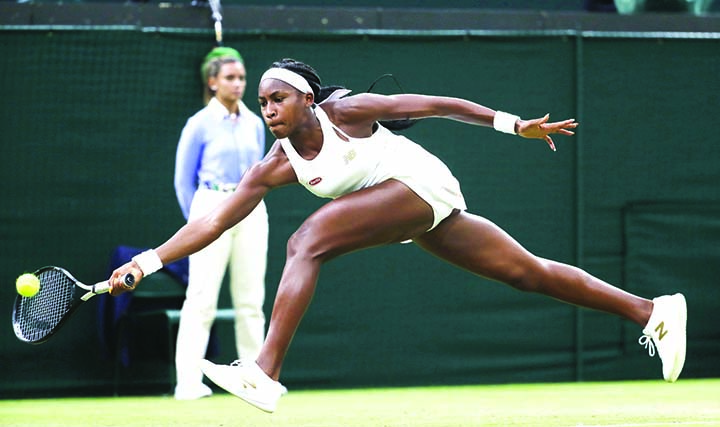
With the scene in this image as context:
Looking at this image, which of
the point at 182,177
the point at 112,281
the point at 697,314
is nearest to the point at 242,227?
the point at 182,177

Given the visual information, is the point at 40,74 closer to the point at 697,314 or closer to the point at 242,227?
the point at 242,227

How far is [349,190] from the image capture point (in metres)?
5.42

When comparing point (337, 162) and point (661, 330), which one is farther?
point (661, 330)

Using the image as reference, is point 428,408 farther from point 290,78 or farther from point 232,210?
point 290,78

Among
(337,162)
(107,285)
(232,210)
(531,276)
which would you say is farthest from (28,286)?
(531,276)

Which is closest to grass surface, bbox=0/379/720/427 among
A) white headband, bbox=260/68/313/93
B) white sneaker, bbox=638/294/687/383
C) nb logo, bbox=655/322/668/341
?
white sneaker, bbox=638/294/687/383

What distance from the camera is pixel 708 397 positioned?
7.26 metres

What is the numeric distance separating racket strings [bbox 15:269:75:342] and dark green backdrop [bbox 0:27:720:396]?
2.77 m

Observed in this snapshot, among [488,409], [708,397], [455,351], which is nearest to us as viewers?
[488,409]

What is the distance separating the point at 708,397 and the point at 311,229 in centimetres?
334

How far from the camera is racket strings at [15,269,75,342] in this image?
533cm

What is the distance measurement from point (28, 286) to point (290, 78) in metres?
1.47

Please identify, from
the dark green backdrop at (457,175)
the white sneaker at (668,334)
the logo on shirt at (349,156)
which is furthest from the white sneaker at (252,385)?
the dark green backdrop at (457,175)

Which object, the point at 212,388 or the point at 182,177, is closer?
the point at 182,177
